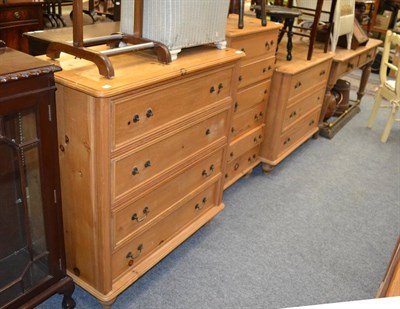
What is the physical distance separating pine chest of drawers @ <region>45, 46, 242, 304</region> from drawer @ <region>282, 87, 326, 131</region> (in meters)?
0.92

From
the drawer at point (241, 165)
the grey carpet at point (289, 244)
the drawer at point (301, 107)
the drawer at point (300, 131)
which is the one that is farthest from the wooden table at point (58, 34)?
the drawer at point (300, 131)

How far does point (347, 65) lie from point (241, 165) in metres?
1.47

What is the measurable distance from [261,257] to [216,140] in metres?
0.66

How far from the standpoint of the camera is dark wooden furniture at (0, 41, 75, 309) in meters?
1.23

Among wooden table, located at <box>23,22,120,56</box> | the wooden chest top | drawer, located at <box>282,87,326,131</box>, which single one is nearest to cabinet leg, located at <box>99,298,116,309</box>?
the wooden chest top

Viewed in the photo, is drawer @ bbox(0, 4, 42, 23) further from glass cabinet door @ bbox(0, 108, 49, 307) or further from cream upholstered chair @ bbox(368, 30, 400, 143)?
cream upholstered chair @ bbox(368, 30, 400, 143)

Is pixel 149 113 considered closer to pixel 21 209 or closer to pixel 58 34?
pixel 21 209

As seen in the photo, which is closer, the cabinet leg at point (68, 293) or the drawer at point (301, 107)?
the cabinet leg at point (68, 293)

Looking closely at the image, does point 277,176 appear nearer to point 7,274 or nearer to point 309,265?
point 309,265

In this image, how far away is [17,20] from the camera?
11.6 ft

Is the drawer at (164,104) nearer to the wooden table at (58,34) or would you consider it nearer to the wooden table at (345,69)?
the wooden table at (58,34)

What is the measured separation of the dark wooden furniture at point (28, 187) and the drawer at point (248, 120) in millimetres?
1223

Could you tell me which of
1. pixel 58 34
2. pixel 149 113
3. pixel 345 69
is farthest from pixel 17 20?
pixel 345 69

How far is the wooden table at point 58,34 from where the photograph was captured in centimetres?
189
